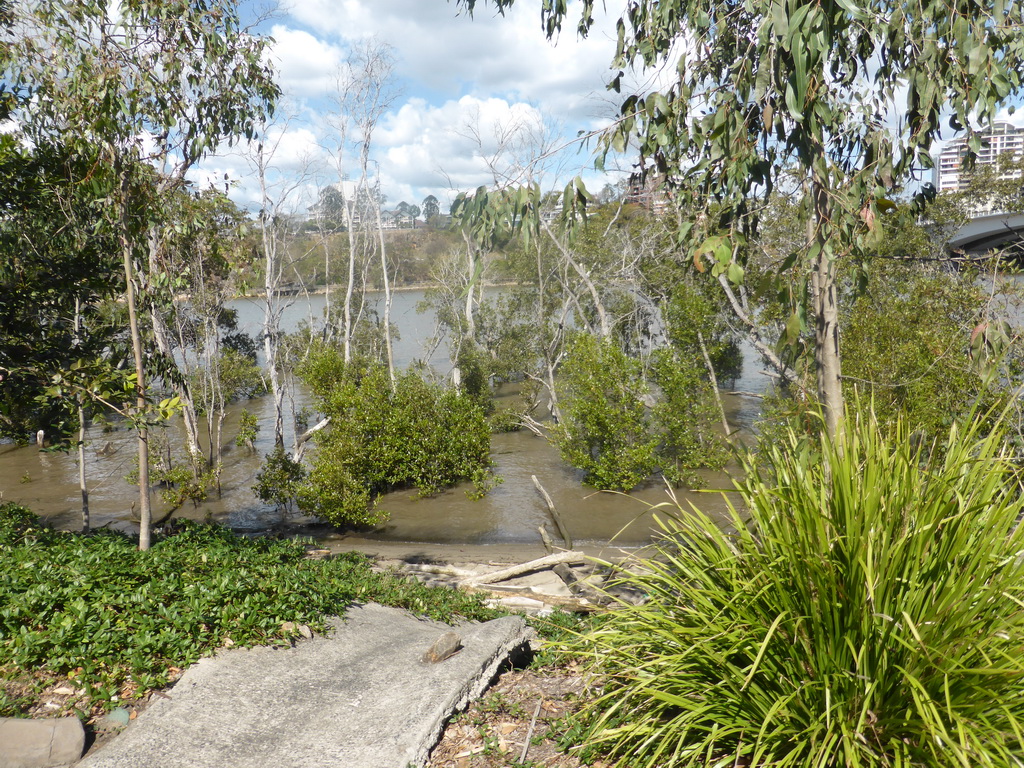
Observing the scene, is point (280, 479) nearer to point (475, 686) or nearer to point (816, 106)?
point (475, 686)

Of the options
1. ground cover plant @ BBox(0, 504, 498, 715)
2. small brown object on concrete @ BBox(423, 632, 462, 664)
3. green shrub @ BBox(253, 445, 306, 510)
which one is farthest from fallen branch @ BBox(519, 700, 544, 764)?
green shrub @ BBox(253, 445, 306, 510)

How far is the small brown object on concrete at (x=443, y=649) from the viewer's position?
4453 millimetres

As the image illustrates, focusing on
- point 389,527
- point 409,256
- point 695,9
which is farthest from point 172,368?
point 409,256

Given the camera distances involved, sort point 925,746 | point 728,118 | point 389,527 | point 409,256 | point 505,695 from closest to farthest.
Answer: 1. point 925,746
2. point 728,118
3. point 505,695
4. point 389,527
5. point 409,256

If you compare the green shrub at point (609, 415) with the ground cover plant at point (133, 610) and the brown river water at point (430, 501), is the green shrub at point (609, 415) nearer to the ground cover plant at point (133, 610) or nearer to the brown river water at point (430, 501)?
the brown river water at point (430, 501)

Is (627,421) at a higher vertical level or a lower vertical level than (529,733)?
lower

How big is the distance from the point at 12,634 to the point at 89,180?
3855mm

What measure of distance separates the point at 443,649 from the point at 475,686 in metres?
0.41

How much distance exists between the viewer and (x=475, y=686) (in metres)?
4.13

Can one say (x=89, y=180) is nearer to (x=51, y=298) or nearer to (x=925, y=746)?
(x=51, y=298)

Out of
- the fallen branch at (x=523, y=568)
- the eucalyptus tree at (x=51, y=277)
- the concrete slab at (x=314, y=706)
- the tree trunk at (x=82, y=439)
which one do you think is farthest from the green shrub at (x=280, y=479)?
the concrete slab at (x=314, y=706)

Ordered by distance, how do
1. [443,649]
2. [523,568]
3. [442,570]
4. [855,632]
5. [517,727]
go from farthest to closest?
[442,570]
[523,568]
[443,649]
[517,727]
[855,632]

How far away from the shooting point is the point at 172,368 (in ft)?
25.4

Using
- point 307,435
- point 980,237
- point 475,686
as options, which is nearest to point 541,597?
point 475,686
